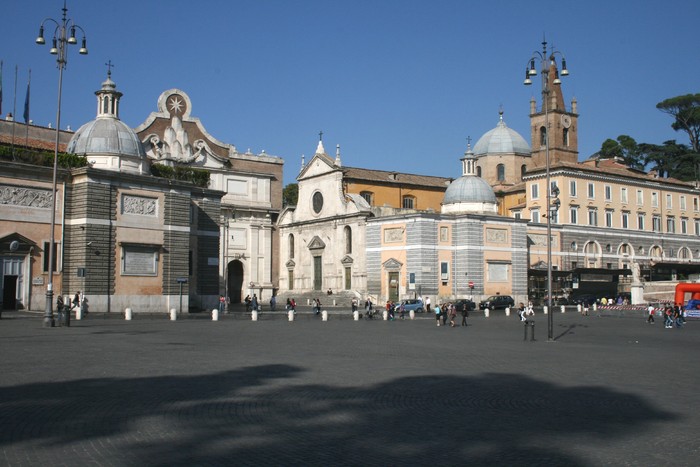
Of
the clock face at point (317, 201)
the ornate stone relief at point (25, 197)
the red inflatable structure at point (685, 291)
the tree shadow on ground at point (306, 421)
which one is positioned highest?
the clock face at point (317, 201)

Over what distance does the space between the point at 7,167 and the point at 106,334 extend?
16.5 metres

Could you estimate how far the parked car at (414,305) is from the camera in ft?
190

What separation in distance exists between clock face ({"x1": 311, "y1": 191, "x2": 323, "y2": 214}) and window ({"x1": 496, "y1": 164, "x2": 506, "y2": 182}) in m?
25.3

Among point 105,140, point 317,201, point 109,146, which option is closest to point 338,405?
point 109,146

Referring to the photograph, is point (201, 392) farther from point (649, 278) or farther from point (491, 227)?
point (649, 278)

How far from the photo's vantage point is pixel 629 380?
16.9 m

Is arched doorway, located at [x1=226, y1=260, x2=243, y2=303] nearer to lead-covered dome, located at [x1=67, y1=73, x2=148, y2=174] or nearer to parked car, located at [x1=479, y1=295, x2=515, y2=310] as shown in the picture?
parked car, located at [x1=479, y1=295, x2=515, y2=310]

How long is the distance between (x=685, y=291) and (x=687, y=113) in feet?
158

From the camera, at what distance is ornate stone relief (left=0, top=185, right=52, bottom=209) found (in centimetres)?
3991

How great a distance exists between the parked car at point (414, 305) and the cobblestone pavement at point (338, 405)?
33.2 m

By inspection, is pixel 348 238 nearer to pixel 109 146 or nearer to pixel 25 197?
pixel 109 146

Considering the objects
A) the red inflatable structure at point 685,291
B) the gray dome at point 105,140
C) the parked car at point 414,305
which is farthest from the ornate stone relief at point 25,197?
the red inflatable structure at point 685,291

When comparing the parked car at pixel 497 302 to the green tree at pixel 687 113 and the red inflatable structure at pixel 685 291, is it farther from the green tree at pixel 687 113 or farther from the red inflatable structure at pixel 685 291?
the green tree at pixel 687 113

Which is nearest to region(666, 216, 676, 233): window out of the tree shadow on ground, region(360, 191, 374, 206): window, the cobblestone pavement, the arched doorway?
region(360, 191, 374, 206): window
